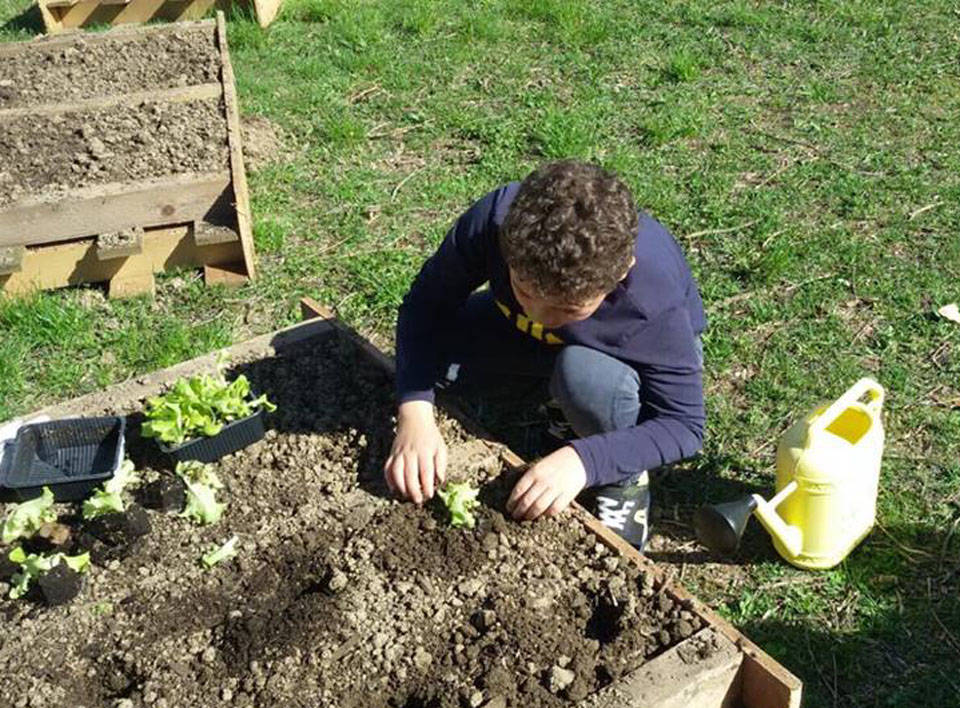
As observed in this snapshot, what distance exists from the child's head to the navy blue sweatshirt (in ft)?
0.92

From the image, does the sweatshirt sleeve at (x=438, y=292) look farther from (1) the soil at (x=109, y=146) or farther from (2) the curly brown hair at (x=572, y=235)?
(1) the soil at (x=109, y=146)

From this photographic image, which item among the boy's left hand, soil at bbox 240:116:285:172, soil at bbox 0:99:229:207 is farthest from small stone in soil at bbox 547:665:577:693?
soil at bbox 240:116:285:172

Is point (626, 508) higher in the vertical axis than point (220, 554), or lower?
lower

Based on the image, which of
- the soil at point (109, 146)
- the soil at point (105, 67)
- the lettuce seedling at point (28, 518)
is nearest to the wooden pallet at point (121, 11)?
the soil at point (105, 67)

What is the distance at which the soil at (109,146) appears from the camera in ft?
16.5

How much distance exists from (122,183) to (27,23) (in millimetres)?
3746

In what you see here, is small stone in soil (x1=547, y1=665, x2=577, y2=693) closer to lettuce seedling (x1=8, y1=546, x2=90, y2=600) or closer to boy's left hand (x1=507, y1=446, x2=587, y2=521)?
boy's left hand (x1=507, y1=446, x2=587, y2=521)

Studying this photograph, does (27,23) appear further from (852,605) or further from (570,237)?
(852,605)

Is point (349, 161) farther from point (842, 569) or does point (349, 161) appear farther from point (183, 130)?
point (842, 569)

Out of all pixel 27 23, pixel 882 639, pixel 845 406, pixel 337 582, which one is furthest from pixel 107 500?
pixel 27 23

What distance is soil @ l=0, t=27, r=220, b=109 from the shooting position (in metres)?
6.07

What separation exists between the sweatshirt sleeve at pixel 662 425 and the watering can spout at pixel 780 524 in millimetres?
254

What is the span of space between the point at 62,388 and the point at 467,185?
212cm

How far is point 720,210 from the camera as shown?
5199mm
